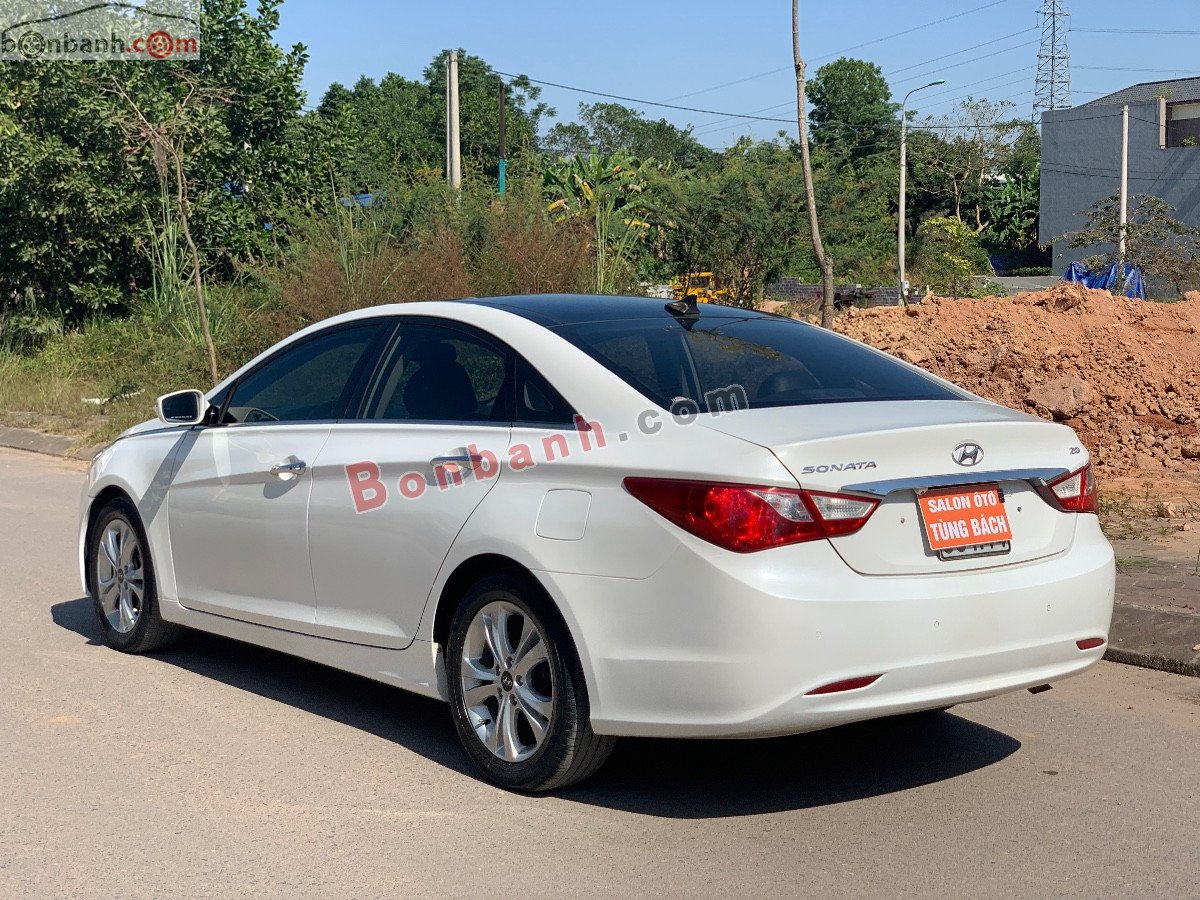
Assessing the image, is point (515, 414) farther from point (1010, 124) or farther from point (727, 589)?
point (1010, 124)

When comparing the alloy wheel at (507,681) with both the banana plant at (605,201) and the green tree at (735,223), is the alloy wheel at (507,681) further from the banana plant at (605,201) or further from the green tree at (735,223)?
the green tree at (735,223)

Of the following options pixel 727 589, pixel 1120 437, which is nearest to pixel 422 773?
pixel 727 589

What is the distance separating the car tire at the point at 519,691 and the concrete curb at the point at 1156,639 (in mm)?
2949

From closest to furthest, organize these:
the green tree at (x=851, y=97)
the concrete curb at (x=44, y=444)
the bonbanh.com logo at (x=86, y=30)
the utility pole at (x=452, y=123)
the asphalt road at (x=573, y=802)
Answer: the asphalt road at (x=573, y=802) < the concrete curb at (x=44, y=444) < the bonbanh.com logo at (x=86, y=30) < the utility pole at (x=452, y=123) < the green tree at (x=851, y=97)

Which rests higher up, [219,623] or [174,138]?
[174,138]

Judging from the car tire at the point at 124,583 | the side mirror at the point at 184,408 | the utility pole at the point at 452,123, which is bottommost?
the car tire at the point at 124,583

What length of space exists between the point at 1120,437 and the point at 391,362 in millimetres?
8872

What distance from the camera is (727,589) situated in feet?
13.5

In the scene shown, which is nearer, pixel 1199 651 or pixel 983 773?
pixel 983 773

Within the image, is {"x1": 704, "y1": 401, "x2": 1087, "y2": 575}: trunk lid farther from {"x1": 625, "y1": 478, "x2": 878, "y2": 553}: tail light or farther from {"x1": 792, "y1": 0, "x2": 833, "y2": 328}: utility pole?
{"x1": 792, "y1": 0, "x2": 833, "y2": 328}: utility pole

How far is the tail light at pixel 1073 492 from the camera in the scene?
462cm

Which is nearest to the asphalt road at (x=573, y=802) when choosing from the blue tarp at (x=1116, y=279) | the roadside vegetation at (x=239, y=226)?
the roadside vegetation at (x=239, y=226)

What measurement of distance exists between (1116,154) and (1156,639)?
5557 cm

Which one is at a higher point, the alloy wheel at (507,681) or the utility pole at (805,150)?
the utility pole at (805,150)
